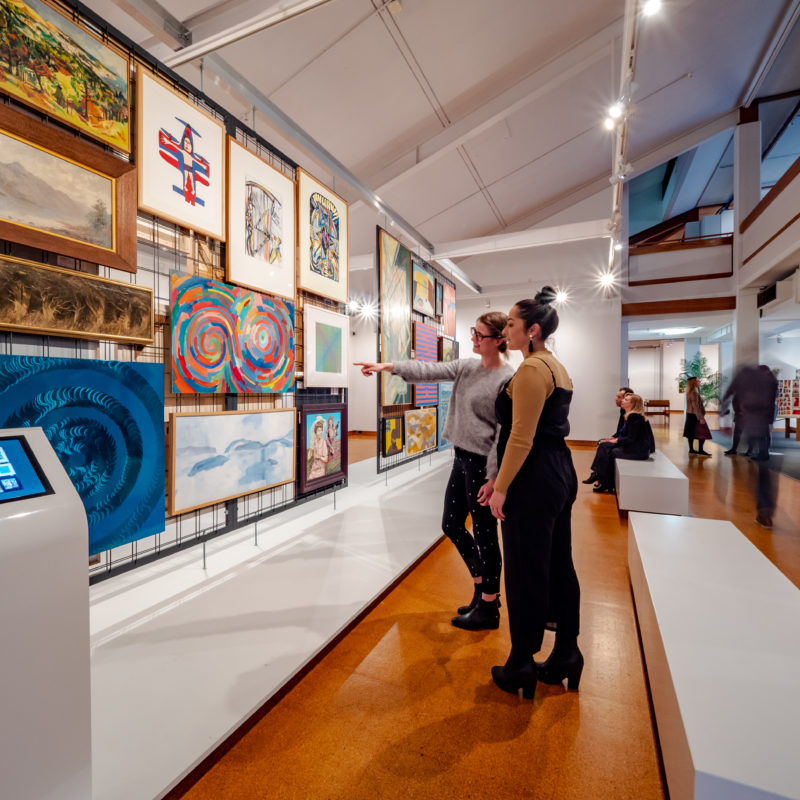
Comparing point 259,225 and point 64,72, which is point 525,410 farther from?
point 64,72

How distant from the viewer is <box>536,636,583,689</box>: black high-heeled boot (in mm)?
1872

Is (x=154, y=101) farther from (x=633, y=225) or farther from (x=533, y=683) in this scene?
(x=633, y=225)

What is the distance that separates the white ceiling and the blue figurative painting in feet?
6.39

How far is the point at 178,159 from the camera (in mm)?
1994

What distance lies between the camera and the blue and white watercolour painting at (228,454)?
204 centimetres

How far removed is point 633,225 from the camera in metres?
14.2

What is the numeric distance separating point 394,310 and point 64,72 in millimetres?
3035

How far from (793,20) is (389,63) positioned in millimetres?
7017

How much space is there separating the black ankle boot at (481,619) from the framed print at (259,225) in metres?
2.14

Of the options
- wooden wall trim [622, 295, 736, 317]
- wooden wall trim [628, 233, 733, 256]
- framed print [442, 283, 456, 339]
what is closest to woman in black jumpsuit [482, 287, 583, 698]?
framed print [442, 283, 456, 339]

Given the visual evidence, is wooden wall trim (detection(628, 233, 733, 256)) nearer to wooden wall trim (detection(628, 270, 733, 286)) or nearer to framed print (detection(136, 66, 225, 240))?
wooden wall trim (detection(628, 270, 733, 286))

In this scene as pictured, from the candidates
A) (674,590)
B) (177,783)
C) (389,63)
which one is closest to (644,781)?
(674,590)

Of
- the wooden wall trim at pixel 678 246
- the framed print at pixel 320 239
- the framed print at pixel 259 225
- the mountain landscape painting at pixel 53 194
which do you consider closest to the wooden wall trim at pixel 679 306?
the wooden wall trim at pixel 678 246

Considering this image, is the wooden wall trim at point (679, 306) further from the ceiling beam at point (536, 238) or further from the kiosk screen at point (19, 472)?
the kiosk screen at point (19, 472)
